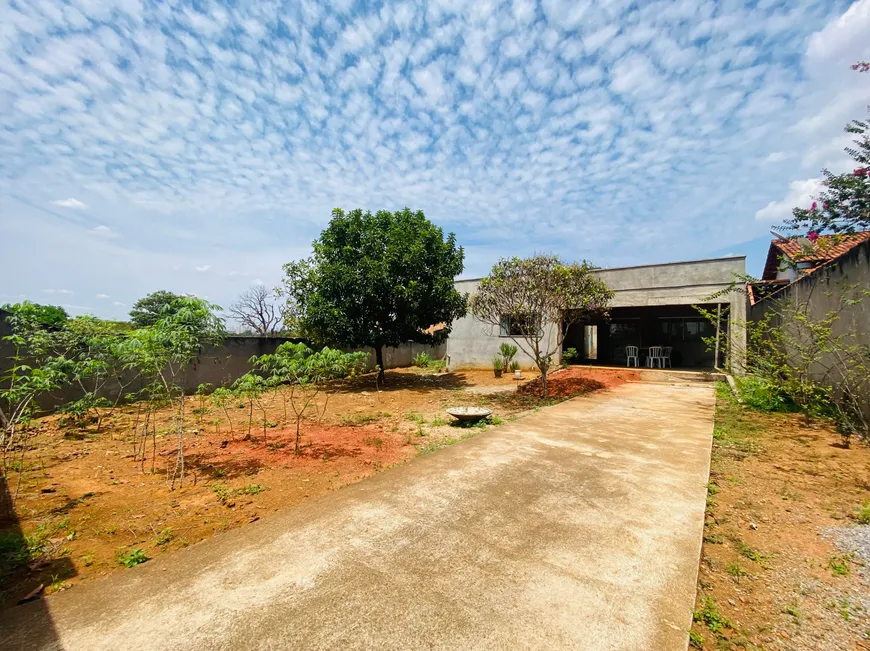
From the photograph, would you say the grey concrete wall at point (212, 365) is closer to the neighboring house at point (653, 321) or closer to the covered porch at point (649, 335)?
the neighboring house at point (653, 321)

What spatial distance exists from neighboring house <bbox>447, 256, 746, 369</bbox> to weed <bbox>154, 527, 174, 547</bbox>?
7778 mm

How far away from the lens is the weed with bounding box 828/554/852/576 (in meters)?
2.31

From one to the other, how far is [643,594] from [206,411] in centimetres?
813

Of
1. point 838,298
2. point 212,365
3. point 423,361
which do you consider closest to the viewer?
point 838,298

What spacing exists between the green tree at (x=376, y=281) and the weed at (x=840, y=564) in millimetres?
8840

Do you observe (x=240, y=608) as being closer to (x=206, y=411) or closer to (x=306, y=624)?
(x=306, y=624)

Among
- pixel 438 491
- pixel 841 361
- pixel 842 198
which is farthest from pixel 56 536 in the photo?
pixel 842 198

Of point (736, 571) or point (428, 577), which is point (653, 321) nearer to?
point (736, 571)

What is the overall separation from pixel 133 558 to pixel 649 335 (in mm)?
17780

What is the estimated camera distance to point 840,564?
239 centimetres

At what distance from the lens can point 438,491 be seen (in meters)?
3.50

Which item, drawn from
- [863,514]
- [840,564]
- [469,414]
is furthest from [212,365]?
[863,514]

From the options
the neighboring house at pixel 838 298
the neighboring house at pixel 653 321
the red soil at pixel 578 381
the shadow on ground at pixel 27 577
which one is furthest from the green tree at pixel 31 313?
the neighboring house at pixel 838 298

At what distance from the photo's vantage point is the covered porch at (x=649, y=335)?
1490 centimetres
